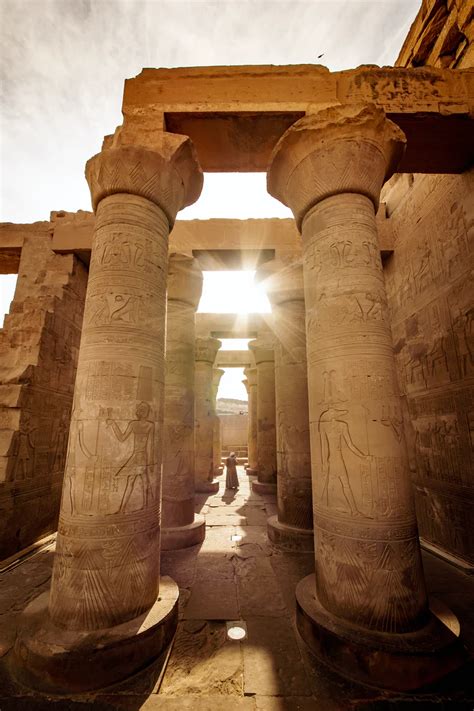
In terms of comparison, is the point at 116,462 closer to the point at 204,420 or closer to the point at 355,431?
the point at 355,431

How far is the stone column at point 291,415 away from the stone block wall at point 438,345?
1882 millimetres

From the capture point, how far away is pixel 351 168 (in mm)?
3244

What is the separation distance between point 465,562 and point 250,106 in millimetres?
6109

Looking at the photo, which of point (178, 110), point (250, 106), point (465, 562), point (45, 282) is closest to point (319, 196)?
point (250, 106)

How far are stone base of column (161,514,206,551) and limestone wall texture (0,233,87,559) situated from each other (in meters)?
2.03

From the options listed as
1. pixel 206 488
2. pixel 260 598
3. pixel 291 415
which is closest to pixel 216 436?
pixel 206 488

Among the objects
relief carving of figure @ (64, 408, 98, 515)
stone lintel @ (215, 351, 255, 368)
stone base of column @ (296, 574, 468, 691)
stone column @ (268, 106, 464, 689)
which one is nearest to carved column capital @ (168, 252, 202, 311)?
stone column @ (268, 106, 464, 689)

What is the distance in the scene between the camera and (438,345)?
5090 mm

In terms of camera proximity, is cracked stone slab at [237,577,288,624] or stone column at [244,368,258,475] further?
stone column at [244,368,258,475]

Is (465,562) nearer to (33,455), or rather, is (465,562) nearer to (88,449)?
(88,449)

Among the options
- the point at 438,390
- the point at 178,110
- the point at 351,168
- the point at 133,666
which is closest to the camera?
the point at 133,666

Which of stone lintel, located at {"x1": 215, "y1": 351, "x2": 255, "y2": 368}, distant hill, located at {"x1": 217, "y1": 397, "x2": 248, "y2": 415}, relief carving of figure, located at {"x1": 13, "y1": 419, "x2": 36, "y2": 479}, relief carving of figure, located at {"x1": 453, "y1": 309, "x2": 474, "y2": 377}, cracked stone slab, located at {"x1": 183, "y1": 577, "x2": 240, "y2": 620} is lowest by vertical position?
cracked stone slab, located at {"x1": 183, "y1": 577, "x2": 240, "y2": 620}

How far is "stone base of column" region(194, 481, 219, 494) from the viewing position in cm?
949

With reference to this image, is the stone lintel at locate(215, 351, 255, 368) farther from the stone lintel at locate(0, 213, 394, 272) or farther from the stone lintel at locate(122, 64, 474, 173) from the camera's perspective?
the stone lintel at locate(122, 64, 474, 173)
